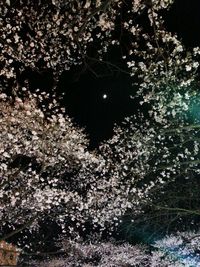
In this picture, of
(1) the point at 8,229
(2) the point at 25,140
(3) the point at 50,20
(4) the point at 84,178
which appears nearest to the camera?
(3) the point at 50,20

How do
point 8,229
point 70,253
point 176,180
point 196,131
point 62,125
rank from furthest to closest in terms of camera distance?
point 70,253 < point 8,229 < point 176,180 < point 62,125 < point 196,131

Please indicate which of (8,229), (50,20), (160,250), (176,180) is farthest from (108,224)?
(50,20)

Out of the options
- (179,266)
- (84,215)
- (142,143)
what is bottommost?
(179,266)

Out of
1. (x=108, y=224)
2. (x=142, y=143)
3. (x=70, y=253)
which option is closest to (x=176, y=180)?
(x=142, y=143)

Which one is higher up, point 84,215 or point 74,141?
point 74,141

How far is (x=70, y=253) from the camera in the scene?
30.9 metres

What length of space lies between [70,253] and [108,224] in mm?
5180

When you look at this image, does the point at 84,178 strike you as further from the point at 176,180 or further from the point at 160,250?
the point at 160,250

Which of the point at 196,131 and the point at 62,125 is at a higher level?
the point at 62,125

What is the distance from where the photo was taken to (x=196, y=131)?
15.3m

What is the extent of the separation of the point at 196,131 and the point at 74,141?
22.8ft

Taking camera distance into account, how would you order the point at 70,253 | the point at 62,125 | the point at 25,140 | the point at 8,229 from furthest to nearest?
the point at 70,253 < the point at 8,229 < the point at 62,125 < the point at 25,140

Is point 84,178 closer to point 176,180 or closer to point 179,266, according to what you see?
point 176,180

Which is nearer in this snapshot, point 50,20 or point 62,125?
point 50,20
